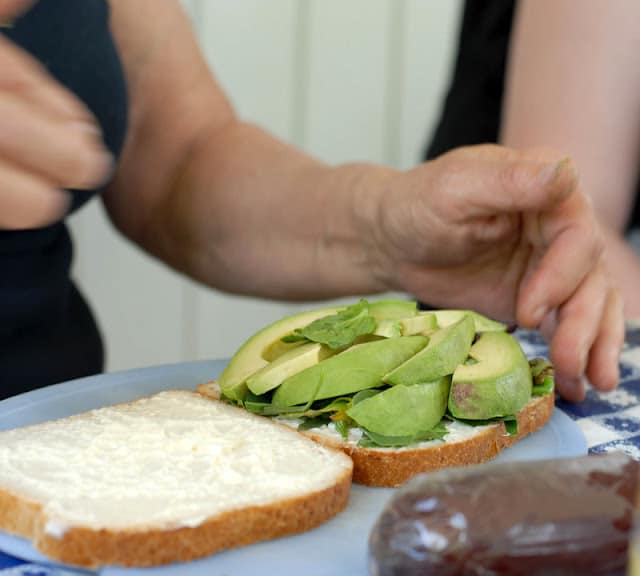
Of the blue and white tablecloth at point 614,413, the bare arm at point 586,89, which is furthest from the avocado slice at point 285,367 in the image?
the bare arm at point 586,89

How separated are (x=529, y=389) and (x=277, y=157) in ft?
2.48

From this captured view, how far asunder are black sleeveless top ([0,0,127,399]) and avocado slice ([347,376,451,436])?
1.80 ft

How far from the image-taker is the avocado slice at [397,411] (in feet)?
2.88

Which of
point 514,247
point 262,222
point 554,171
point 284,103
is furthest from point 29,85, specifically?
point 284,103

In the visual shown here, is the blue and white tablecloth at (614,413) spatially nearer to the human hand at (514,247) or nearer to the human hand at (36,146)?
the human hand at (514,247)

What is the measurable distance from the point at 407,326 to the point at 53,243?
21.7 inches

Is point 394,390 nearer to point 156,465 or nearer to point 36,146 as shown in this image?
point 156,465

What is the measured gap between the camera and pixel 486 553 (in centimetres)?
58

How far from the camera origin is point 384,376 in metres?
0.91

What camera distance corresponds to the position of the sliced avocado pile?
889 mm

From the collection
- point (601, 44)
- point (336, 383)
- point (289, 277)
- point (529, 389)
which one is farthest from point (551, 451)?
point (601, 44)

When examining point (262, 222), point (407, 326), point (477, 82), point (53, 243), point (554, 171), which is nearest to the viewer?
point (407, 326)

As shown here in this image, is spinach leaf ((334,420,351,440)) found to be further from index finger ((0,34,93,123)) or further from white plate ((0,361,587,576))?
index finger ((0,34,93,123))

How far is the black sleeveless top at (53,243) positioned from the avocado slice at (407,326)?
1.54 ft
